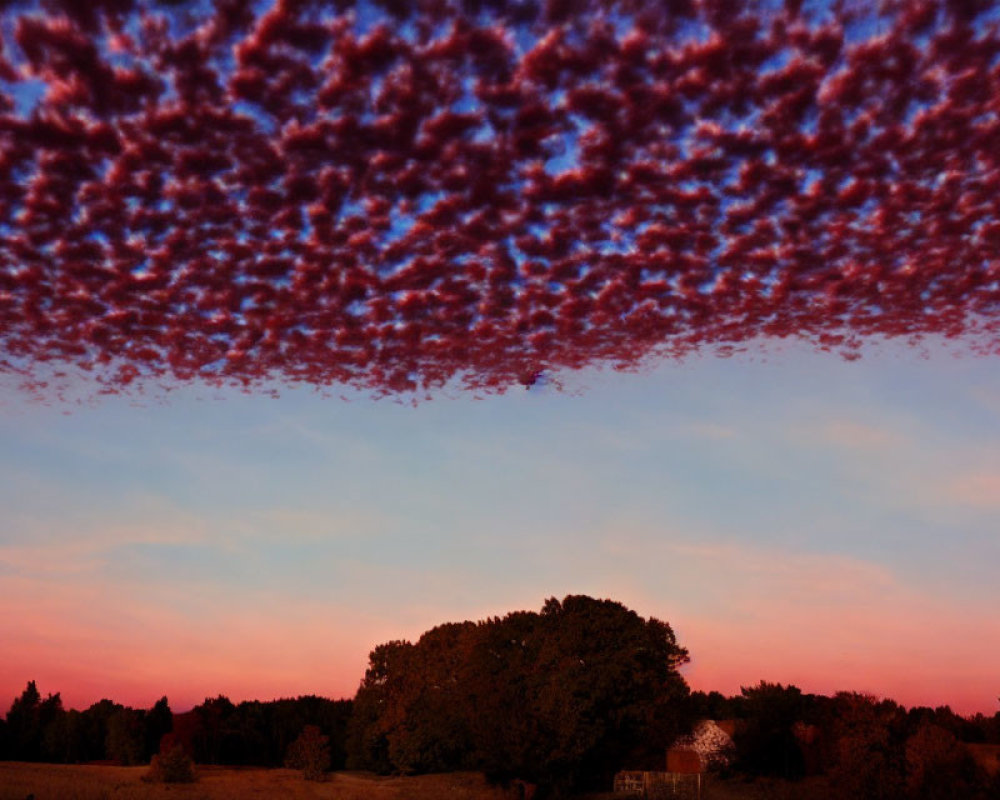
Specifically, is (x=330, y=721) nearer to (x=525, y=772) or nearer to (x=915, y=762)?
(x=525, y=772)

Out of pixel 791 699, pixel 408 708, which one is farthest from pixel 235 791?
pixel 791 699

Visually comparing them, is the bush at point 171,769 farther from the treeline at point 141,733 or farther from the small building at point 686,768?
the small building at point 686,768

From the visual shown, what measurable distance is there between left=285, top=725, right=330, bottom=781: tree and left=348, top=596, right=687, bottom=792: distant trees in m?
10.0

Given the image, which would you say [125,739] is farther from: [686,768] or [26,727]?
[686,768]

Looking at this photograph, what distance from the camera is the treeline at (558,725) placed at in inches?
Result: 1857

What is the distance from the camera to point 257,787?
56188 millimetres

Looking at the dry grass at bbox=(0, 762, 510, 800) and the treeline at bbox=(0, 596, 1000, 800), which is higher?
the treeline at bbox=(0, 596, 1000, 800)

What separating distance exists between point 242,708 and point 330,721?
1055 cm

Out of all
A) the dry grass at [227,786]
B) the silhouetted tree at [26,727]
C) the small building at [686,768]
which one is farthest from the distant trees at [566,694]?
the silhouetted tree at [26,727]

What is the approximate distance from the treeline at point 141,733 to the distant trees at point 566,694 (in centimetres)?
2704

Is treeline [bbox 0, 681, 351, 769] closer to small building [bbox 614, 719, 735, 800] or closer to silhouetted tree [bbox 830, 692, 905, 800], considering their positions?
small building [bbox 614, 719, 735, 800]

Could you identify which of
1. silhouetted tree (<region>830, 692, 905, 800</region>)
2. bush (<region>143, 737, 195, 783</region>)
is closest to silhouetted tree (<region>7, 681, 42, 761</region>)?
bush (<region>143, 737, 195, 783</region>)

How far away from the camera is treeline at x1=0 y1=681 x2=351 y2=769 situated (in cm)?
7994

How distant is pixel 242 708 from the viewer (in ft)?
306
